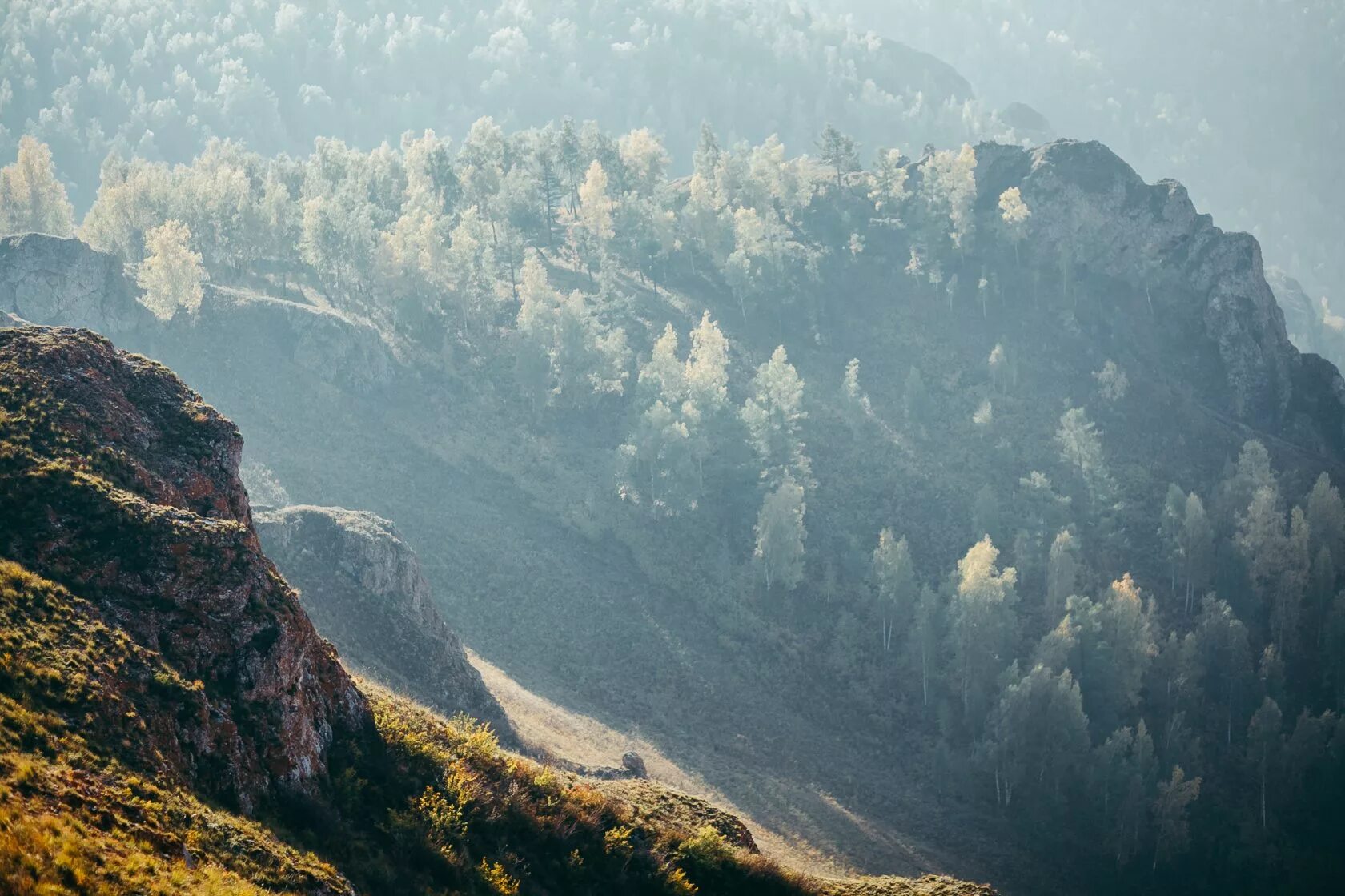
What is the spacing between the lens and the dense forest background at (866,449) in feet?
196

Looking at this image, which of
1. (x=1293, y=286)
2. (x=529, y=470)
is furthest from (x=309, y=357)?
(x=1293, y=286)

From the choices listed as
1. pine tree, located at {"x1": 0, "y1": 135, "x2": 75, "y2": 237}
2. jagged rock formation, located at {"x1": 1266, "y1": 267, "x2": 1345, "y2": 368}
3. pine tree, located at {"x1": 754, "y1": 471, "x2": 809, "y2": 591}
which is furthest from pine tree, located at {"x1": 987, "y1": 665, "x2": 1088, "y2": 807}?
jagged rock formation, located at {"x1": 1266, "y1": 267, "x2": 1345, "y2": 368}

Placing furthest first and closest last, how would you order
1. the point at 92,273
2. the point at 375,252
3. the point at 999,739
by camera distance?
the point at 375,252, the point at 92,273, the point at 999,739

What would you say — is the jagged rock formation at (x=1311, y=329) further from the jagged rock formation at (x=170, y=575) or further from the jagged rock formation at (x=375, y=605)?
the jagged rock formation at (x=170, y=575)

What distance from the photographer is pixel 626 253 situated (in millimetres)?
105125

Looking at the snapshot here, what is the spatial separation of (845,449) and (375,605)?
155 feet

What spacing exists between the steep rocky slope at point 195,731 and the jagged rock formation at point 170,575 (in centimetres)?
4

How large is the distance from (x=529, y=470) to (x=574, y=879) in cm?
6100

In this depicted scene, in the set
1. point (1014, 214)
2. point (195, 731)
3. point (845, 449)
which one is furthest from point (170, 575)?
point (1014, 214)

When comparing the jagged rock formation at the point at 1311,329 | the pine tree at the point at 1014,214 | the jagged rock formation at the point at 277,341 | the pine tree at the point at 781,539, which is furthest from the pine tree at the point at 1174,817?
the jagged rock formation at the point at 1311,329

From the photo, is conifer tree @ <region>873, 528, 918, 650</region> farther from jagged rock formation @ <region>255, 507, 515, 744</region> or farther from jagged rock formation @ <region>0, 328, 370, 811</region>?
jagged rock formation @ <region>0, 328, 370, 811</region>

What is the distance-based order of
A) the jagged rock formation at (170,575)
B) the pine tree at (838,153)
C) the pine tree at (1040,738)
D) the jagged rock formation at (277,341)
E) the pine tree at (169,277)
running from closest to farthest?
the jagged rock formation at (170,575)
the pine tree at (1040,738)
the pine tree at (169,277)
the jagged rock formation at (277,341)
the pine tree at (838,153)

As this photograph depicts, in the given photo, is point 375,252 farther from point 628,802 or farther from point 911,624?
point 628,802

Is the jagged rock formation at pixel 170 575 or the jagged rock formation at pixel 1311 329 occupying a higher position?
the jagged rock formation at pixel 1311 329
